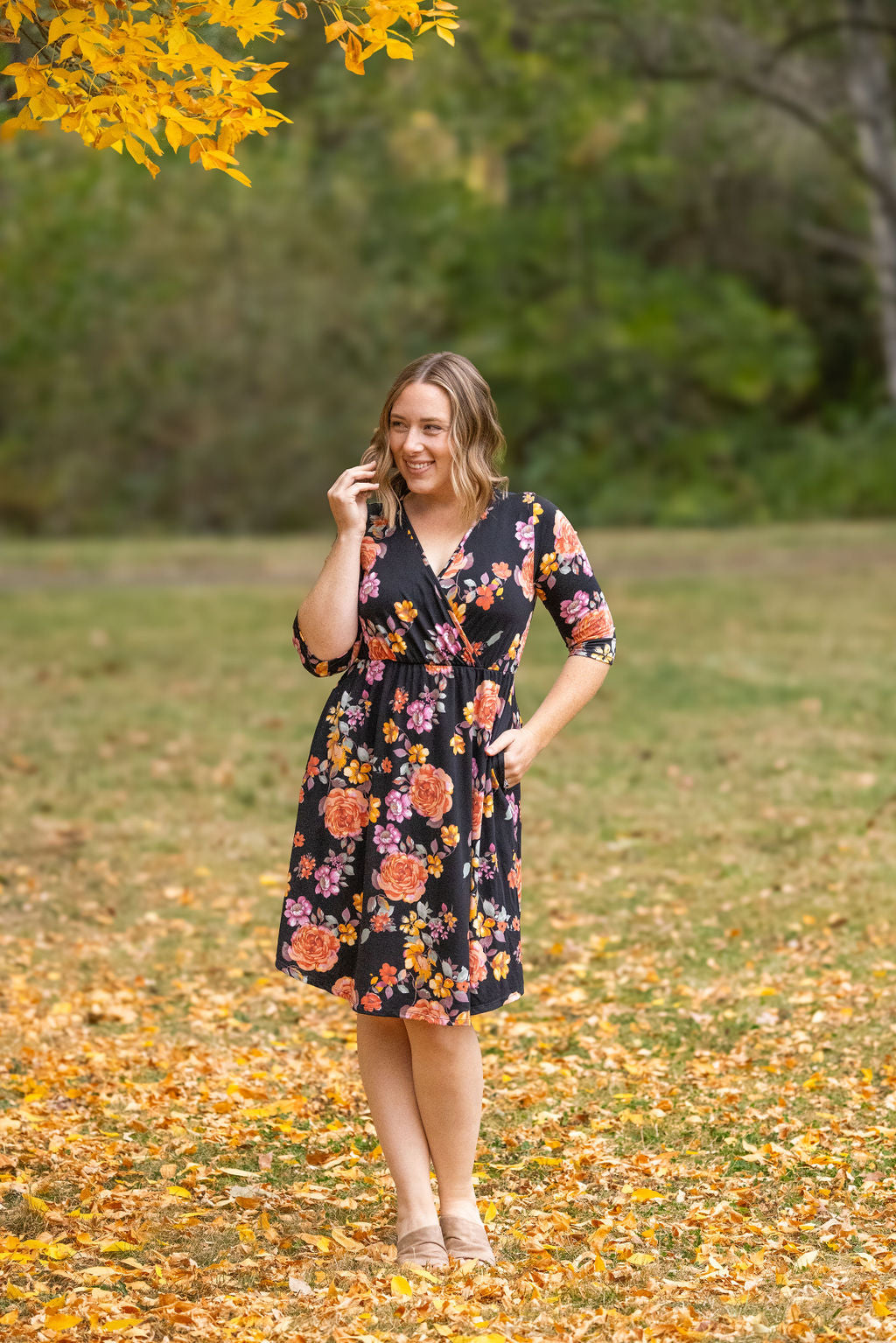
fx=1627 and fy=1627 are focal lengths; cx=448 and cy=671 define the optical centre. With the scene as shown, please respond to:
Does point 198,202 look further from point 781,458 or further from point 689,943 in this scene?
point 689,943

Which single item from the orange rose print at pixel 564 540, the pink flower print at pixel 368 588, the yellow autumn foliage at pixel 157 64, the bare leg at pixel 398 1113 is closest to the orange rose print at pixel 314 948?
the bare leg at pixel 398 1113

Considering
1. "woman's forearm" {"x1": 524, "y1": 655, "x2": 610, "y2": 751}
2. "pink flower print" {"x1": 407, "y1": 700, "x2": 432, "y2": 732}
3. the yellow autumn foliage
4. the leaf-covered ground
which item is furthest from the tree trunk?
"pink flower print" {"x1": 407, "y1": 700, "x2": 432, "y2": 732}

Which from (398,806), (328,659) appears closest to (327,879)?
(398,806)

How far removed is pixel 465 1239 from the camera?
132 inches

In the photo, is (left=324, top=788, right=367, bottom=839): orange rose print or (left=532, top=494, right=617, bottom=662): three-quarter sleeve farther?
(left=532, top=494, right=617, bottom=662): three-quarter sleeve

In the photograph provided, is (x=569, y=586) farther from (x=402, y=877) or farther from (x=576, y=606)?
(x=402, y=877)

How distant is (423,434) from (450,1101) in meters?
1.36

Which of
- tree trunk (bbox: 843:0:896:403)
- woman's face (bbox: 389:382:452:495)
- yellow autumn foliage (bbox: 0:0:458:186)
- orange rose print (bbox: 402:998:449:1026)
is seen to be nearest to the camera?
orange rose print (bbox: 402:998:449:1026)

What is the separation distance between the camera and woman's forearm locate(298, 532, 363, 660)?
3.23 m

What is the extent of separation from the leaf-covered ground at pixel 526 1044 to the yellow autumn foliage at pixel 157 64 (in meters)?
2.30

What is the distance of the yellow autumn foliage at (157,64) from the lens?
340 centimetres

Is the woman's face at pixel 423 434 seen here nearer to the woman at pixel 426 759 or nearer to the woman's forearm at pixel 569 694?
the woman at pixel 426 759

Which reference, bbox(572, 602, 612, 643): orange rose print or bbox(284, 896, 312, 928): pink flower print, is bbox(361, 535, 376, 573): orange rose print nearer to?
bbox(572, 602, 612, 643): orange rose print

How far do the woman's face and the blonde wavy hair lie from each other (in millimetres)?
15
